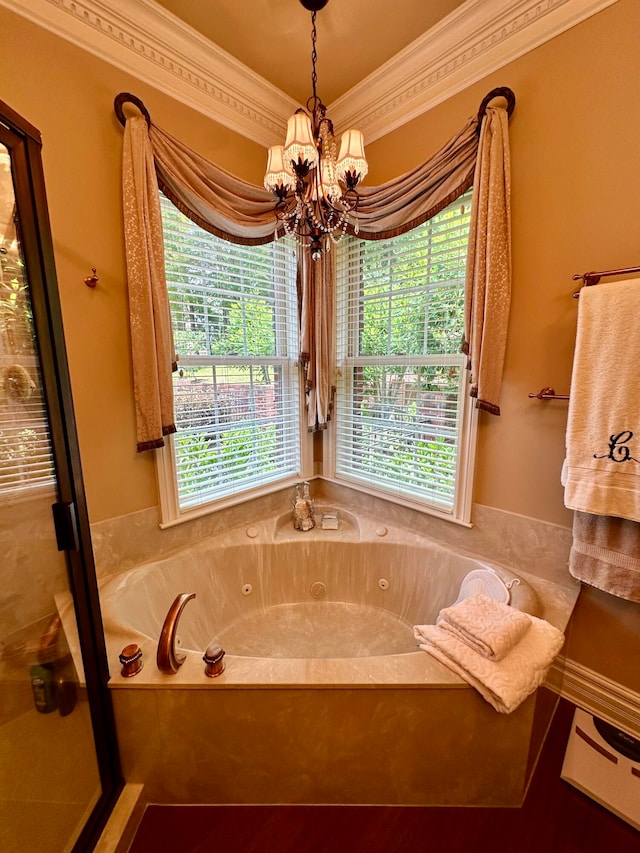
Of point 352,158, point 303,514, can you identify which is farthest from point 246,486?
point 352,158

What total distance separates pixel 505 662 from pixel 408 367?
54.7 inches

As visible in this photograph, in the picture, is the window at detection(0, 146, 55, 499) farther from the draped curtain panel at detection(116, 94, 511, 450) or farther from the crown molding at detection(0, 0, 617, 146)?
the crown molding at detection(0, 0, 617, 146)

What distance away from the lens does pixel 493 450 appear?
163 centimetres

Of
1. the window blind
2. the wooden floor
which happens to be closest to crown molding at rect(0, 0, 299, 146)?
the window blind

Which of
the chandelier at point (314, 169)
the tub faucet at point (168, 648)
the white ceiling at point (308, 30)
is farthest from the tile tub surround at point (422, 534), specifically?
the white ceiling at point (308, 30)

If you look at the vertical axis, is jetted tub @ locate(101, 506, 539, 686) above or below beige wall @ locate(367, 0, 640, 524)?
below

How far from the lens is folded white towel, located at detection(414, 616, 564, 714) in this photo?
0.99 meters

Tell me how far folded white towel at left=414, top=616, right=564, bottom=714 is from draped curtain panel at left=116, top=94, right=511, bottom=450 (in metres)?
0.89

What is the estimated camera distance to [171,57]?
1516 millimetres

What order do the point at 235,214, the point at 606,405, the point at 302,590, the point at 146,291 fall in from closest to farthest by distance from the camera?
1. the point at 606,405
2. the point at 146,291
3. the point at 235,214
4. the point at 302,590

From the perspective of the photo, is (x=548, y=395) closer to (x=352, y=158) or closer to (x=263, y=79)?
(x=352, y=158)

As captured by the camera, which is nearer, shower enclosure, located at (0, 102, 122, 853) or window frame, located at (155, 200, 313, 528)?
shower enclosure, located at (0, 102, 122, 853)

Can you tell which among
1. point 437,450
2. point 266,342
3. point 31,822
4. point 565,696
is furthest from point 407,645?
point 266,342

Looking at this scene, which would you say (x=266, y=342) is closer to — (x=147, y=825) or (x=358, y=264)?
(x=358, y=264)
